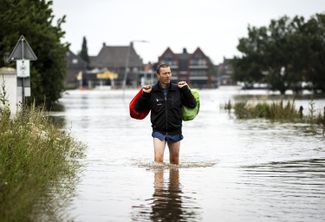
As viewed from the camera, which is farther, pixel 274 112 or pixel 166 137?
pixel 274 112

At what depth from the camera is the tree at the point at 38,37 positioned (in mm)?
33787

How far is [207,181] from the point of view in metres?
12.1

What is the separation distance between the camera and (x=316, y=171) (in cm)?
1333

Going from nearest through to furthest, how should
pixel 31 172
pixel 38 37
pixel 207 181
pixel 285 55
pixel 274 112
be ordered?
pixel 31 172 < pixel 207 181 < pixel 274 112 < pixel 38 37 < pixel 285 55

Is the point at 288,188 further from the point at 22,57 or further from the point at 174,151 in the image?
the point at 22,57

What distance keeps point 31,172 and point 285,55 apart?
10452 centimetres

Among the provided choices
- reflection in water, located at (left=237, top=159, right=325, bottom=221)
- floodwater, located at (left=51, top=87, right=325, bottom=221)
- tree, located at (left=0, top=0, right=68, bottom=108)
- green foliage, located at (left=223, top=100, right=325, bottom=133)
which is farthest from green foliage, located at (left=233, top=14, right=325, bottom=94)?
reflection in water, located at (left=237, top=159, right=325, bottom=221)

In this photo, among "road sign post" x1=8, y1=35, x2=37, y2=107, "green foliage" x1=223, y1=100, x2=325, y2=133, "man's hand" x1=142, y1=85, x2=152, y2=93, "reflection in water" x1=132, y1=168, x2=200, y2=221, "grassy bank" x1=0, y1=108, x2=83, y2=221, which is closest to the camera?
"grassy bank" x1=0, y1=108, x2=83, y2=221

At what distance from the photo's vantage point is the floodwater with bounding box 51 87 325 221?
29.6 feet

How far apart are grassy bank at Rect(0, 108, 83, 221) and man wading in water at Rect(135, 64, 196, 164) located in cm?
150

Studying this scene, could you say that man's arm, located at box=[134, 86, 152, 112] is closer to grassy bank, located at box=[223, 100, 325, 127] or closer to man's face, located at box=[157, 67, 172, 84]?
man's face, located at box=[157, 67, 172, 84]

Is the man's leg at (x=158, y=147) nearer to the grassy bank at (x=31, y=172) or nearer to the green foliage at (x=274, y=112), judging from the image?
the grassy bank at (x=31, y=172)

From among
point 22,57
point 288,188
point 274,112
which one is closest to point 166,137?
point 288,188

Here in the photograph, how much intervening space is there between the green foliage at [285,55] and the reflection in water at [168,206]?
307 ft
